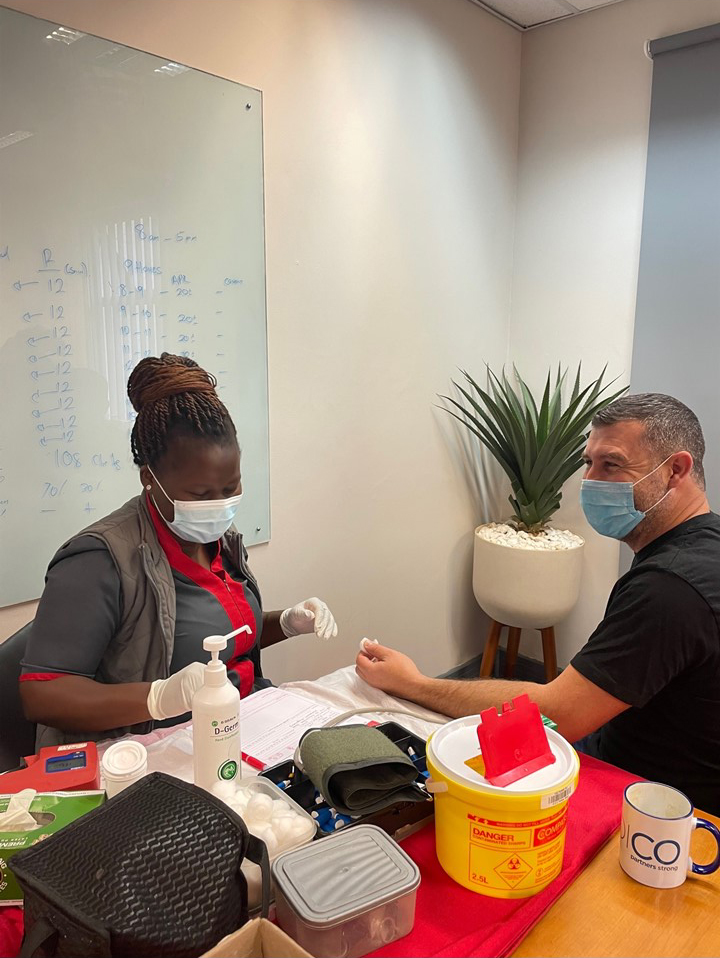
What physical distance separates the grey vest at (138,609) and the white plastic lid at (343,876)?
63 centimetres

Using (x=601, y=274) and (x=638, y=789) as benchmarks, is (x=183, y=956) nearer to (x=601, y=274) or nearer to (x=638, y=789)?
(x=638, y=789)

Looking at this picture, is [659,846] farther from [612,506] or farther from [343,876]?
[612,506]

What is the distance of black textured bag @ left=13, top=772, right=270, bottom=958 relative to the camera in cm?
71

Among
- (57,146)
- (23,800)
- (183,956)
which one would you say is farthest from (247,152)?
(183,956)

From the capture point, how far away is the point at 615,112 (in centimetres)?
286

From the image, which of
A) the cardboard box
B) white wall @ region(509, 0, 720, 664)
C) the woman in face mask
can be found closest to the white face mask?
the woman in face mask

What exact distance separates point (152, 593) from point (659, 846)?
3.15ft

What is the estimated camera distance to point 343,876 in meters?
0.85

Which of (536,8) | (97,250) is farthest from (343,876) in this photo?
(536,8)

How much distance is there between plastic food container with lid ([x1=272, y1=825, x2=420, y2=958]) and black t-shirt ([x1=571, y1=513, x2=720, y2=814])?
623 mm

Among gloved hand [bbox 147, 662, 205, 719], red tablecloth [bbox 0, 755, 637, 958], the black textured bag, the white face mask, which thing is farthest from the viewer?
the white face mask

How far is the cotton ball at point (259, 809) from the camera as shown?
95 cm

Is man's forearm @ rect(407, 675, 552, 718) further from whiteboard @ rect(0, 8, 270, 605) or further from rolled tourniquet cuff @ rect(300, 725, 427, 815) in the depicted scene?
whiteboard @ rect(0, 8, 270, 605)

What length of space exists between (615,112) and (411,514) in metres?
1.78
